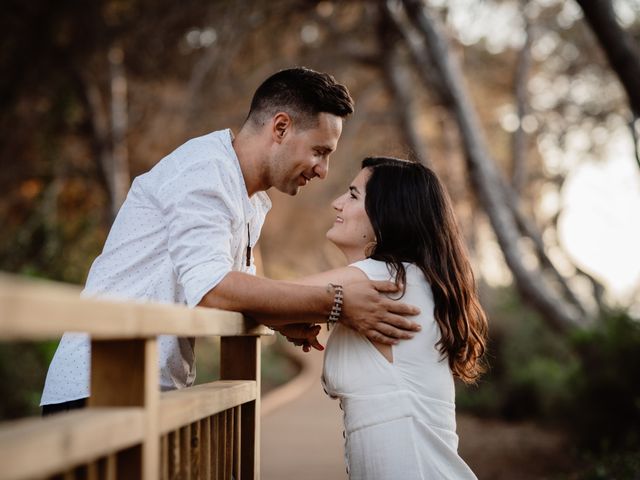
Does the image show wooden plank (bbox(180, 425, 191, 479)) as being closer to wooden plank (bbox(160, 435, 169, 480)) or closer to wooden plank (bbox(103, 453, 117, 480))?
wooden plank (bbox(160, 435, 169, 480))

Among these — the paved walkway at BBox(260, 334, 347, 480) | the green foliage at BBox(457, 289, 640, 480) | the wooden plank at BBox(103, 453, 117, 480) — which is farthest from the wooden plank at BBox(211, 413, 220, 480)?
the paved walkway at BBox(260, 334, 347, 480)

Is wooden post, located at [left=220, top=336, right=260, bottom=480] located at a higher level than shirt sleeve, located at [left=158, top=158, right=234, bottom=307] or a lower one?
lower

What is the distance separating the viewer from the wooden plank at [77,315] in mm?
1208

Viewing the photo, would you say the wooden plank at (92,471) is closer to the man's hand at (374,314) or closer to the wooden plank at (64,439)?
the wooden plank at (64,439)

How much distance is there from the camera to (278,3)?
425 inches

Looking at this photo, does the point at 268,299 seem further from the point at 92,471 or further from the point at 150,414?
the point at 92,471

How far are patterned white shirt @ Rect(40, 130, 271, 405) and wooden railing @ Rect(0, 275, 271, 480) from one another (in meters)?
0.23

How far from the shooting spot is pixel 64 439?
1.48 meters

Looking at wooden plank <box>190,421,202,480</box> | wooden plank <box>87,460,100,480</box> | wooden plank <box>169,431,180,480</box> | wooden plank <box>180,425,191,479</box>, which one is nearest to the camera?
wooden plank <box>87,460,100,480</box>

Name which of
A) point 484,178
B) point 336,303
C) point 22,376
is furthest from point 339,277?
point 22,376

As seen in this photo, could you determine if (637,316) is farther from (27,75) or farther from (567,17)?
(27,75)

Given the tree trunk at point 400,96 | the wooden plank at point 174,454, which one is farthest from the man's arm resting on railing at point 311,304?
the tree trunk at point 400,96

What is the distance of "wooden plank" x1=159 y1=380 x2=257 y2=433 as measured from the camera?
2137 mm

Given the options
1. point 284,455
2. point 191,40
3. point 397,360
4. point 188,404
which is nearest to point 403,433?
point 397,360
